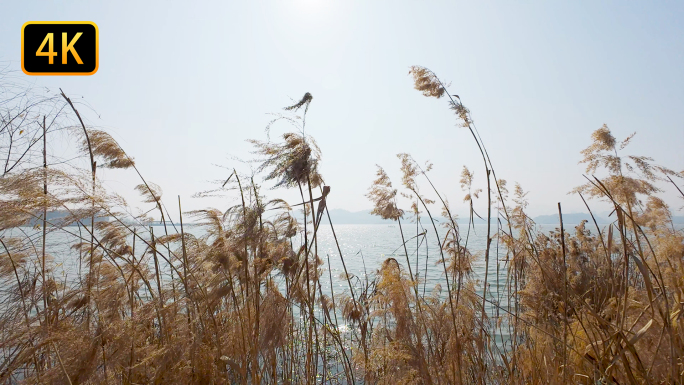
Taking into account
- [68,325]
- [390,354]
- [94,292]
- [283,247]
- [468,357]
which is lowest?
[468,357]

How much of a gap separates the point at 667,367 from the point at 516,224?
251cm

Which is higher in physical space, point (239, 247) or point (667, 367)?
point (239, 247)

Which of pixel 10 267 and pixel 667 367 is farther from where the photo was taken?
pixel 10 267

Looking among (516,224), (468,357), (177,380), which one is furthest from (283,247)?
(516,224)

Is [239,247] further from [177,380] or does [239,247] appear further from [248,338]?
[177,380]

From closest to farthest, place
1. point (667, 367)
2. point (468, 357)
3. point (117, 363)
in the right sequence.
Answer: point (667, 367) → point (117, 363) → point (468, 357)

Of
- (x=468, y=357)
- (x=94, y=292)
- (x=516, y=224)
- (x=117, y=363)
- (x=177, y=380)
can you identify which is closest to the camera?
(x=117, y=363)

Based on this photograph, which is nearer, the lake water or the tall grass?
the tall grass

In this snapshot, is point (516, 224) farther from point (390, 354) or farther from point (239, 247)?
point (239, 247)

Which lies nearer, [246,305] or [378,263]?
[246,305]

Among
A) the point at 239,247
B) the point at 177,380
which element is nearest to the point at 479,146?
the point at 239,247

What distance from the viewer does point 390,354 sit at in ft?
7.73

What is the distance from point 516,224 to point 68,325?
416 centimetres

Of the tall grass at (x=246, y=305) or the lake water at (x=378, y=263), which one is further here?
the lake water at (x=378, y=263)
